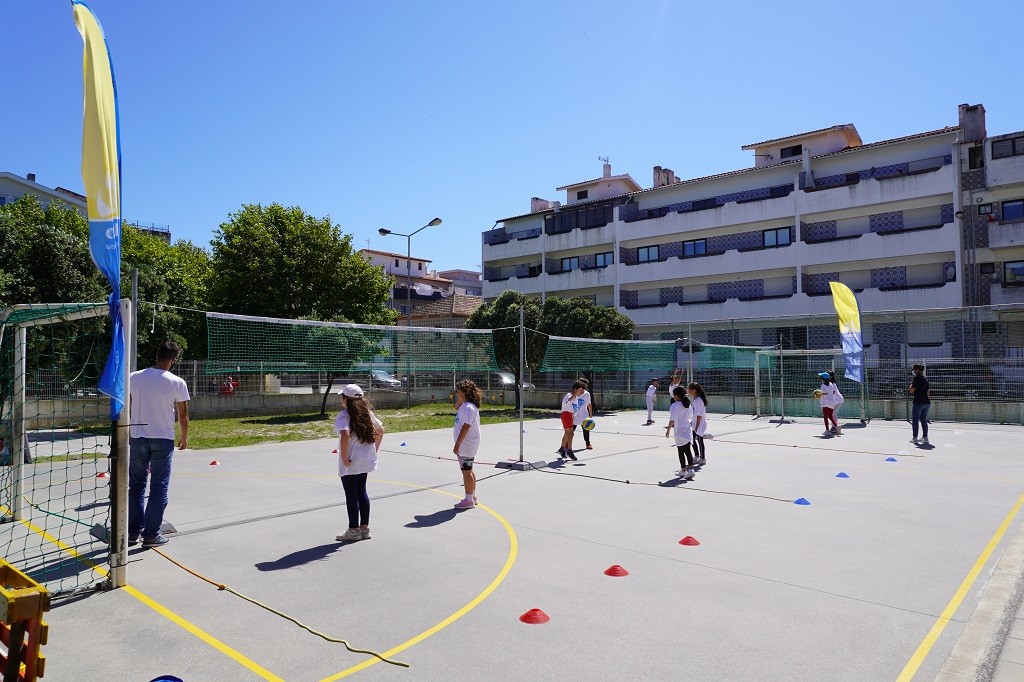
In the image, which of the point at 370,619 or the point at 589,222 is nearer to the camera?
the point at 370,619

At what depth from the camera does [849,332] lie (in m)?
19.6

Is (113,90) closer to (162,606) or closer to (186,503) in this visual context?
(162,606)

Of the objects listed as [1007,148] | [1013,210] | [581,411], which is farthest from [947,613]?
[1013,210]

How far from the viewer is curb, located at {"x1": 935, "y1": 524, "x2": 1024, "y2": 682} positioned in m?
3.88

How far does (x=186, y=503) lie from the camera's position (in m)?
8.65

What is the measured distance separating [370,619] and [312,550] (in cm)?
198

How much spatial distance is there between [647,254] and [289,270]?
24581 mm

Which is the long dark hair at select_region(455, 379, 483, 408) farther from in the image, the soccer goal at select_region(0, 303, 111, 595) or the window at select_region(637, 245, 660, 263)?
the window at select_region(637, 245, 660, 263)

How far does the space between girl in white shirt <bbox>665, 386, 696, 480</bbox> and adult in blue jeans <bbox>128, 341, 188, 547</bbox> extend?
7.25m

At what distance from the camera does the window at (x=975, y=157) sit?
3275cm

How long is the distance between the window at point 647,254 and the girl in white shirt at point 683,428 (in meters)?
34.2

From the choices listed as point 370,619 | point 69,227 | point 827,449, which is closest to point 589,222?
point 69,227

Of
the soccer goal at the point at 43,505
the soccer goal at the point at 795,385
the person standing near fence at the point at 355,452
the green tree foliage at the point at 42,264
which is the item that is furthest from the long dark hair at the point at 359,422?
the soccer goal at the point at 795,385

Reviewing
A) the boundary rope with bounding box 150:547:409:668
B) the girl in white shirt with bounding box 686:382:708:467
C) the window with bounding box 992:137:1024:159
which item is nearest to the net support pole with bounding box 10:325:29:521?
the boundary rope with bounding box 150:547:409:668
